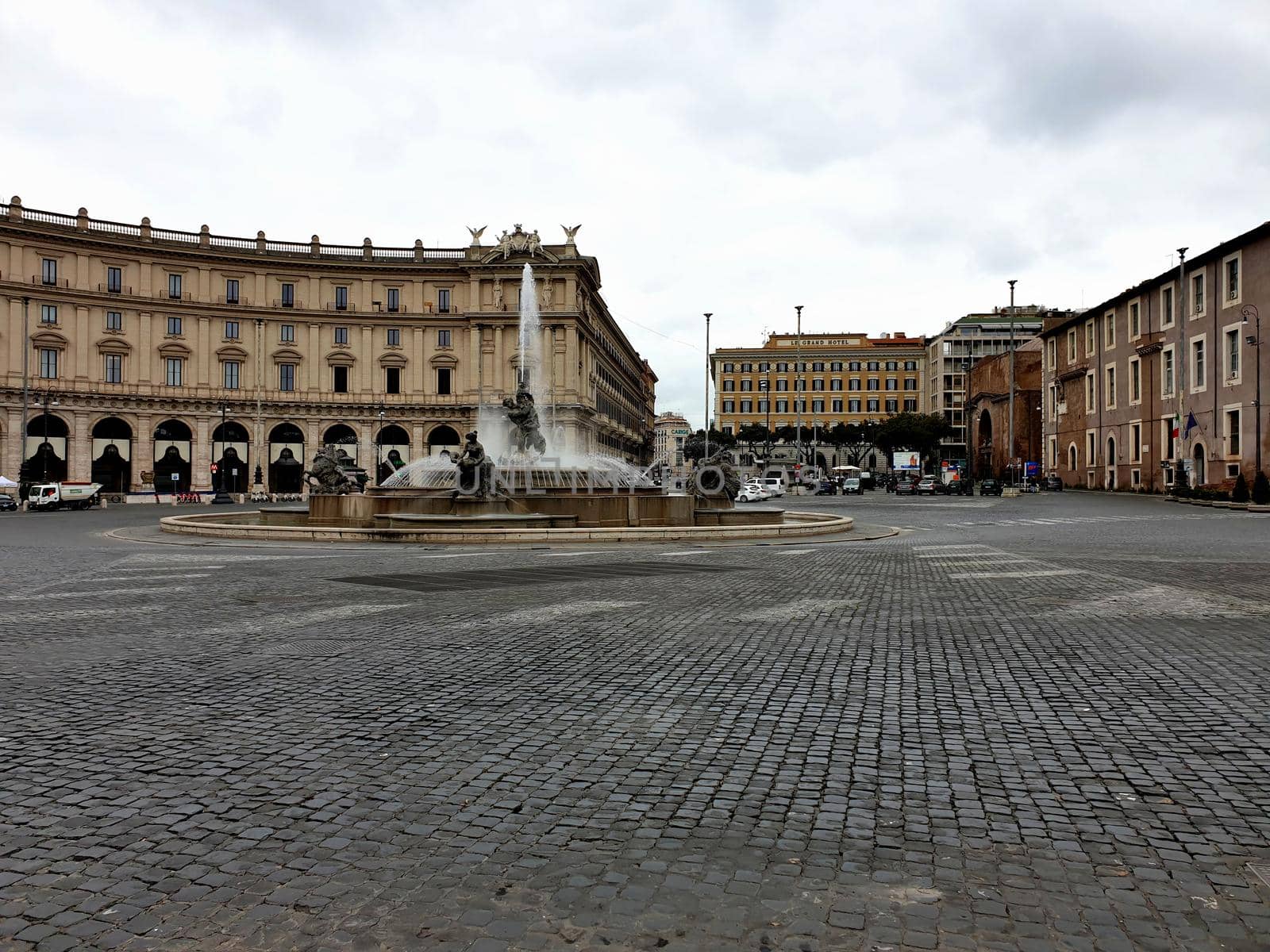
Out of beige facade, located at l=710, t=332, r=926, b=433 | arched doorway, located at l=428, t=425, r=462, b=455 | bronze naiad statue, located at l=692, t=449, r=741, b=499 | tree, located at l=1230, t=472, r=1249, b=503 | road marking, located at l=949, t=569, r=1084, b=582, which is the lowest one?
road marking, located at l=949, t=569, r=1084, b=582

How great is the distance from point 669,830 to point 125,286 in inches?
2857

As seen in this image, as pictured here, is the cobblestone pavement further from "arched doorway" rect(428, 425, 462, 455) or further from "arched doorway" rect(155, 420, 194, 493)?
"arched doorway" rect(428, 425, 462, 455)

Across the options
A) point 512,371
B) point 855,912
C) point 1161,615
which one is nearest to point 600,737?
point 855,912

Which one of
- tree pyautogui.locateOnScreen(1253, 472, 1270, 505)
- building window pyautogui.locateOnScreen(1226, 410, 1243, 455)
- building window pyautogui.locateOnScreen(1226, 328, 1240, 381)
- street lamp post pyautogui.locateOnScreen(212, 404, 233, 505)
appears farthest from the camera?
street lamp post pyautogui.locateOnScreen(212, 404, 233, 505)

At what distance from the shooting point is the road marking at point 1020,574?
13.2 m

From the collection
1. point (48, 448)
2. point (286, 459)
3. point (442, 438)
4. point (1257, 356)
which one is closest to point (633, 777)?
point (1257, 356)

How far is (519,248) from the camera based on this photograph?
73312 millimetres

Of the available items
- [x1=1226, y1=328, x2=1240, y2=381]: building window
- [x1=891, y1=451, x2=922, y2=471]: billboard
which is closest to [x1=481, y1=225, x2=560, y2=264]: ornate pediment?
[x1=891, y1=451, x2=922, y2=471]: billboard

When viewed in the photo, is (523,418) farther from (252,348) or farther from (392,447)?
(252,348)

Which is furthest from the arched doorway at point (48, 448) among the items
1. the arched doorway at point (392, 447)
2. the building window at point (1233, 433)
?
the building window at point (1233, 433)

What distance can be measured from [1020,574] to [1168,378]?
4957 cm

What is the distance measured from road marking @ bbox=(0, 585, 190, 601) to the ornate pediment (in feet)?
208

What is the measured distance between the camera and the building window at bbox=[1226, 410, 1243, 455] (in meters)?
46.5

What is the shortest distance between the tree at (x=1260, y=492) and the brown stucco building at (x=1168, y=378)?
7.64 metres
